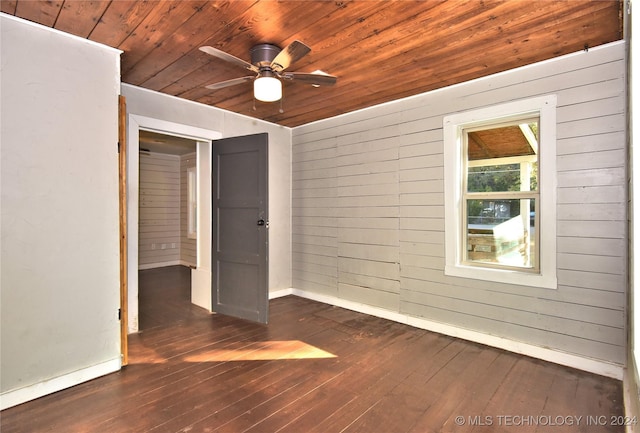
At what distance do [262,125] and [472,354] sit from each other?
12.7 ft

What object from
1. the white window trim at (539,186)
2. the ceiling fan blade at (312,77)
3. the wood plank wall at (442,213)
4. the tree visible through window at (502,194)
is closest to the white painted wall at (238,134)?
the wood plank wall at (442,213)

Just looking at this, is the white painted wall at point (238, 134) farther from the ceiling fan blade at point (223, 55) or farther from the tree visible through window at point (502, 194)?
the tree visible through window at point (502, 194)

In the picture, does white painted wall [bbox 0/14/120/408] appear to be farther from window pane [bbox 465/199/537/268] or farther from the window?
the window

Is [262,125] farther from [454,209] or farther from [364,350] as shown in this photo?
[364,350]

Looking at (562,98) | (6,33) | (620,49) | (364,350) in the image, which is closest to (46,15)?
(6,33)

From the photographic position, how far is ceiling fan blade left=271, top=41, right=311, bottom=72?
2.08 m

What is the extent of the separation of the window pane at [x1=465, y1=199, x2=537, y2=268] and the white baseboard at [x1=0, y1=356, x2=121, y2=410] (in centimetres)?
342

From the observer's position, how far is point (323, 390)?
2342 mm

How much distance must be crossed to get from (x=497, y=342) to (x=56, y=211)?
153 inches

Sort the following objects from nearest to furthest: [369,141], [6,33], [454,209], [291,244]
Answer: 1. [6,33]
2. [454,209]
3. [369,141]
4. [291,244]

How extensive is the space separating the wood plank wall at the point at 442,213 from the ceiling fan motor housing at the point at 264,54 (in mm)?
1813

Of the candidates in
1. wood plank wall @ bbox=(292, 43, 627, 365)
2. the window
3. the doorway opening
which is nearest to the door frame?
wood plank wall @ bbox=(292, 43, 627, 365)

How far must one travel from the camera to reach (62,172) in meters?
2.38

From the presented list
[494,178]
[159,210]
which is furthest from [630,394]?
[159,210]
